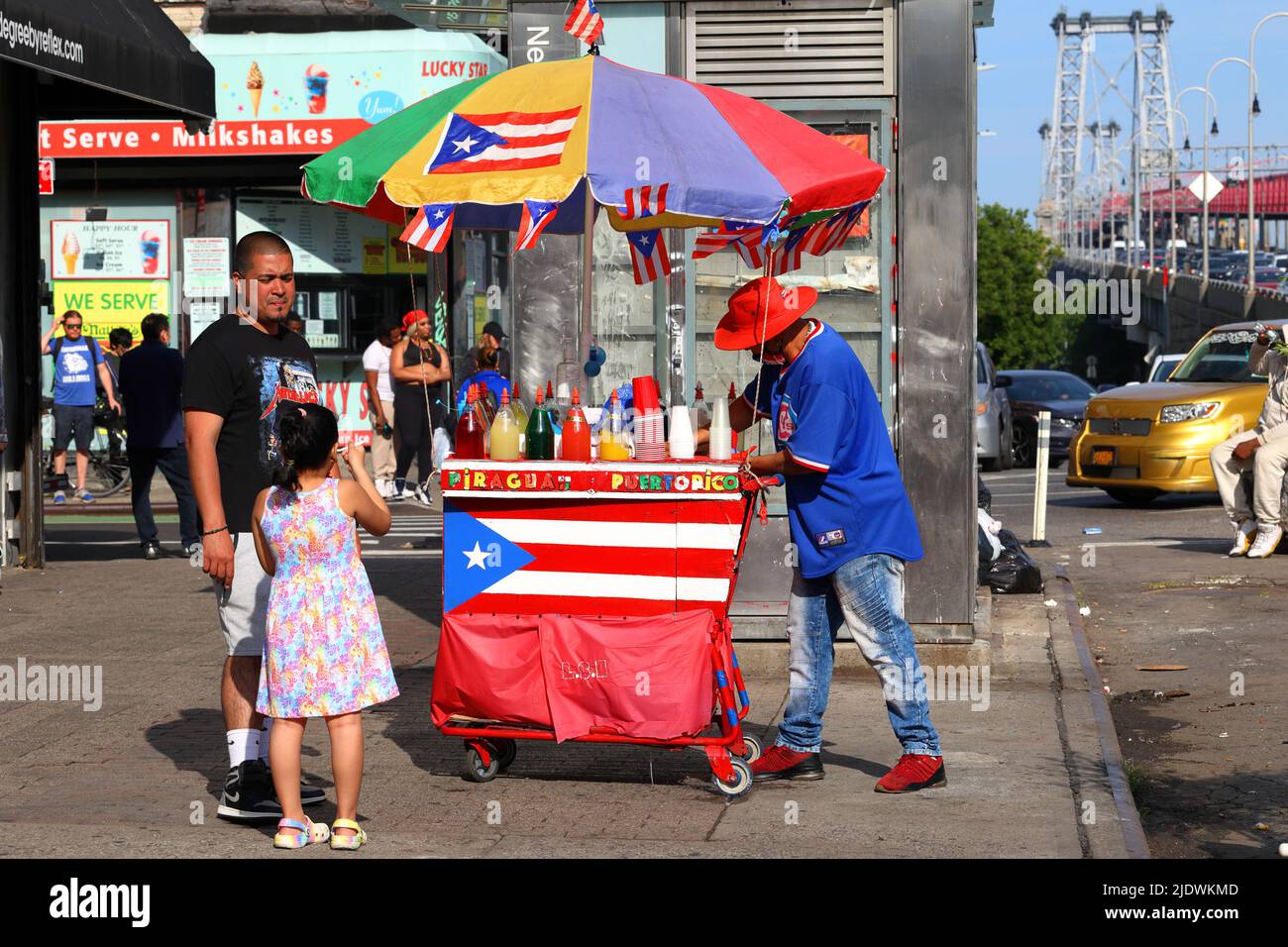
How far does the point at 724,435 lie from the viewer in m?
7.13

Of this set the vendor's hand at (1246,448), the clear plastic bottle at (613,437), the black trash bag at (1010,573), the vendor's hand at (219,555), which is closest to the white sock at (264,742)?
the vendor's hand at (219,555)

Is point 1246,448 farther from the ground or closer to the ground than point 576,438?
closer to the ground

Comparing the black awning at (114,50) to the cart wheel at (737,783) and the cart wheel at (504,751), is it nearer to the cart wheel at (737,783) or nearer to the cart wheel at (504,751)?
the cart wheel at (504,751)

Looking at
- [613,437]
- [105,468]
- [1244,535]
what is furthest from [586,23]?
[105,468]

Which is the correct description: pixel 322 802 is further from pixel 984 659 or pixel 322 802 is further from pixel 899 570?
pixel 984 659

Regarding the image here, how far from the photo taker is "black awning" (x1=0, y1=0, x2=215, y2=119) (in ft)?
34.8

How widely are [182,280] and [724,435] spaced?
55.1 feet

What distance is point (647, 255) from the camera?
9117 mm

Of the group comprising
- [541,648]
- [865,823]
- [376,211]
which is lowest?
[865,823]

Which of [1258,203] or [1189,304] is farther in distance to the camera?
[1258,203]

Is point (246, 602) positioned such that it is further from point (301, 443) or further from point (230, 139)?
→ point (230, 139)

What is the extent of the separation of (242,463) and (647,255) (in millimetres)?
3272

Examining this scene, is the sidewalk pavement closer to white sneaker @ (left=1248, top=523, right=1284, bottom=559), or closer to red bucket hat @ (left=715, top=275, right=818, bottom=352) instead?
red bucket hat @ (left=715, top=275, right=818, bottom=352)
